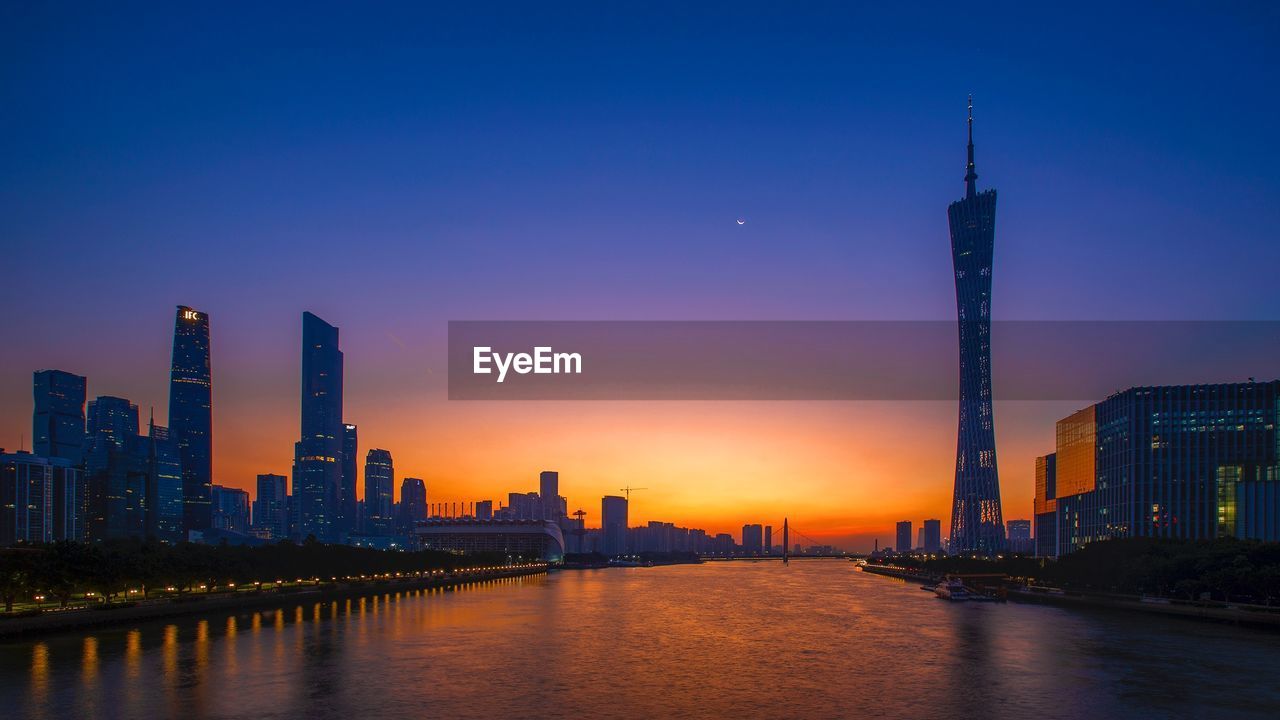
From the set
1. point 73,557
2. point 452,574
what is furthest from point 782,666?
point 452,574

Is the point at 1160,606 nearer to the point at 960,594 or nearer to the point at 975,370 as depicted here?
the point at 960,594

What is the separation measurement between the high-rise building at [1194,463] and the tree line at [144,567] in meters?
106

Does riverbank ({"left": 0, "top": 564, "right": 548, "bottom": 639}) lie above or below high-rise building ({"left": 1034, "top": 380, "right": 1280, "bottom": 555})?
below

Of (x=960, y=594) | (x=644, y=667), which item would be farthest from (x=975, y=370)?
(x=644, y=667)

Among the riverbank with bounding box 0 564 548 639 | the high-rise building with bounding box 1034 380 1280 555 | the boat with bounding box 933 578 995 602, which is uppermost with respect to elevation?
the high-rise building with bounding box 1034 380 1280 555

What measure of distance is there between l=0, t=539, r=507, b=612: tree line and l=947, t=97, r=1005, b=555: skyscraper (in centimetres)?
9760

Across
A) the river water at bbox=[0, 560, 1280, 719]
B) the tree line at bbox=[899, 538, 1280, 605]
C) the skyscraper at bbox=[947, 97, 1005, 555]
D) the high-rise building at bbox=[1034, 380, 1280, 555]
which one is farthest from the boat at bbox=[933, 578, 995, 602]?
the skyscraper at bbox=[947, 97, 1005, 555]

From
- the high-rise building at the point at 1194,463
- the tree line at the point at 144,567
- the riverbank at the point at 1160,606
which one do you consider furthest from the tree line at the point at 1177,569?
the tree line at the point at 144,567

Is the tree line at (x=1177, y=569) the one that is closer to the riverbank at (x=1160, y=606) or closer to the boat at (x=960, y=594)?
the riverbank at (x=1160, y=606)

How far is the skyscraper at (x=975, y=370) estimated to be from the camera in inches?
6176

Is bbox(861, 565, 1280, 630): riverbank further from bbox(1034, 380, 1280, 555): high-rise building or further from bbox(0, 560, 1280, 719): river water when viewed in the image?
bbox(1034, 380, 1280, 555): high-rise building

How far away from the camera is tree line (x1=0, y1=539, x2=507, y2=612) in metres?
67.6

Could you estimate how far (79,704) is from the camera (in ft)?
129

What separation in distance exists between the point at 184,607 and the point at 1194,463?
401ft
